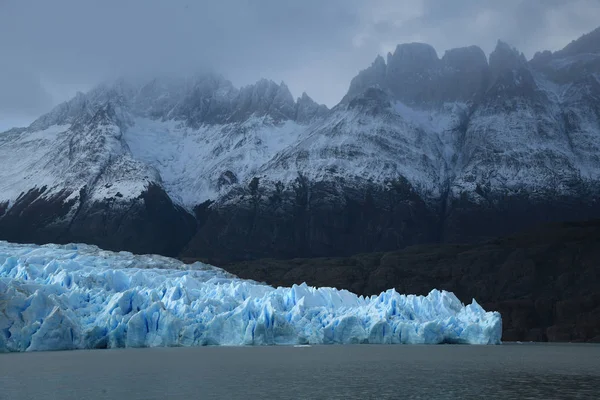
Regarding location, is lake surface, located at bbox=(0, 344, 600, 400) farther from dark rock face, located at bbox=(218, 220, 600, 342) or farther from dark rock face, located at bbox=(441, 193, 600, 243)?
dark rock face, located at bbox=(441, 193, 600, 243)

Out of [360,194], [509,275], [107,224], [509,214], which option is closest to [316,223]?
[360,194]

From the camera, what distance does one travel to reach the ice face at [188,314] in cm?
5988

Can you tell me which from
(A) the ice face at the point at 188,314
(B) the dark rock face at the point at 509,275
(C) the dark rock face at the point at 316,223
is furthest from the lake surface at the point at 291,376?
(C) the dark rock face at the point at 316,223

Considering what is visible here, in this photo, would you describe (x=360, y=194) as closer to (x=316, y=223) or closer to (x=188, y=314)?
(x=316, y=223)

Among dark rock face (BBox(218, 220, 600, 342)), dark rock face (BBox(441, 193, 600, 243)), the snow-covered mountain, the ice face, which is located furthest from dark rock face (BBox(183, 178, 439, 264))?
the ice face

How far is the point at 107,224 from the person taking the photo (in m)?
182

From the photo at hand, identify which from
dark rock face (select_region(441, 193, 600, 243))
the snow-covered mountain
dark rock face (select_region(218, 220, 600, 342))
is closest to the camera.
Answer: dark rock face (select_region(218, 220, 600, 342))

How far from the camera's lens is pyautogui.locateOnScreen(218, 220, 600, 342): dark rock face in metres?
108

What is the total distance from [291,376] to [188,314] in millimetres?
28782

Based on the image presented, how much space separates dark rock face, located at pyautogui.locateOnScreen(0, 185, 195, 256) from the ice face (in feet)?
320

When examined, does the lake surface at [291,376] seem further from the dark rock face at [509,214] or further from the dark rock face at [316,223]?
the dark rock face at [316,223]

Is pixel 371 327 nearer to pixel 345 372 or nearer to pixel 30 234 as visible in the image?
pixel 345 372

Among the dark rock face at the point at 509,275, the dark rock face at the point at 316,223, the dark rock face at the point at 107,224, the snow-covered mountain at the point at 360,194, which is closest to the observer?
the dark rock face at the point at 509,275

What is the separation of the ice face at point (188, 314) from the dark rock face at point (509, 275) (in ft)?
113
